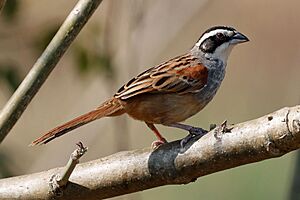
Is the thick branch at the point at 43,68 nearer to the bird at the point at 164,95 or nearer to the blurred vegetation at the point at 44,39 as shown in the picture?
the bird at the point at 164,95

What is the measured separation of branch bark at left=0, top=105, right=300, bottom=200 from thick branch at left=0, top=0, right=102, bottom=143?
21 centimetres

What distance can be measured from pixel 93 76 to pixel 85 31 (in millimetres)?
244

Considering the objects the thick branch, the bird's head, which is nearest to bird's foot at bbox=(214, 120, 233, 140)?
the thick branch

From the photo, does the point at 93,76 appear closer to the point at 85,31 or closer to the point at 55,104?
the point at 85,31

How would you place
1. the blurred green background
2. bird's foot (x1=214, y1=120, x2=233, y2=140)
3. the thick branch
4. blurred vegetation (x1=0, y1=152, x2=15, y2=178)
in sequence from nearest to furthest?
bird's foot (x1=214, y1=120, x2=233, y2=140) → the thick branch → blurred vegetation (x1=0, y1=152, x2=15, y2=178) → the blurred green background

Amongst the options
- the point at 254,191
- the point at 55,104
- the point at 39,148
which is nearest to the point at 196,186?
the point at 254,191

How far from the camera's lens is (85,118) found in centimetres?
386

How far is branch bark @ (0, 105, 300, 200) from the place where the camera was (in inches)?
101

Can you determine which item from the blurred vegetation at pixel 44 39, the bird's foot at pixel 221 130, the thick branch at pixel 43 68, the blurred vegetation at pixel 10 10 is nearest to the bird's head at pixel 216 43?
the blurred vegetation at pixel 44 39

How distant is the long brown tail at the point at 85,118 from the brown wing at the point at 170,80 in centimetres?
5

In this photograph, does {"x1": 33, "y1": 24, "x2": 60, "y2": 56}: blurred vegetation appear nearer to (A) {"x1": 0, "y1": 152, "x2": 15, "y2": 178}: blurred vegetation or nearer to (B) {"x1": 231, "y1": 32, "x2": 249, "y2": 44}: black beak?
(A) {"x1": 0, "y1": 152, "x2": 15, "y2": 178}: blurred vegetation

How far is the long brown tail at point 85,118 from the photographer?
364 centimetres

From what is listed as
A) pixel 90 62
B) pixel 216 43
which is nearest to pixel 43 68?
pixel 90 62

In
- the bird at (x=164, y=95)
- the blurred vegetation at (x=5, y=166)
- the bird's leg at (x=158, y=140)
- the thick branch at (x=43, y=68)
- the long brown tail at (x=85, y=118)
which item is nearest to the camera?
the thick branch at (x=43, y=68)
